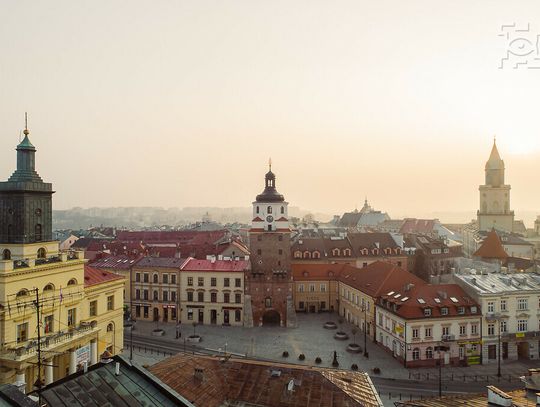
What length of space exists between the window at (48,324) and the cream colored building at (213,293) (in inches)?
1226

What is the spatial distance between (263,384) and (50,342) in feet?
58.3

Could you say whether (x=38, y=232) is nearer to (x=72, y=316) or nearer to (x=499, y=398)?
(x=72, y=316)

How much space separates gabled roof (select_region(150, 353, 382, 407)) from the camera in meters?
28.4

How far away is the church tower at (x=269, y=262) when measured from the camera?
6819 centimetres

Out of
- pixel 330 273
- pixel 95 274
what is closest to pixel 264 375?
pixel 95 274

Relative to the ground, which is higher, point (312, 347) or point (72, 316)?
point (72, 316)

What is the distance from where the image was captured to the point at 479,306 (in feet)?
171

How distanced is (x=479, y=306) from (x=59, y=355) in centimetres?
4193

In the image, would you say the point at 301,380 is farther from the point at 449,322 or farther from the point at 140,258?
the point at 140,258

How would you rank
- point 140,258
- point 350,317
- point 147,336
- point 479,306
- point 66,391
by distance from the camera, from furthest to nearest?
point 140,258
point 350,317
point 147,336
point 479,306
point 66,391

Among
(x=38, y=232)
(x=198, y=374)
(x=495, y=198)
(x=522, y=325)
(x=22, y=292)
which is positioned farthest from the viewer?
(x=495, y=198)

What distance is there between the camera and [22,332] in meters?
37.0

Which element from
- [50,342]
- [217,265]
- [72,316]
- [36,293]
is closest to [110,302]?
[72,316]

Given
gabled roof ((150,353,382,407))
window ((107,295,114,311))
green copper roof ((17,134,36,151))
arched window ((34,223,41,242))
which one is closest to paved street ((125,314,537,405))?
window ((107,295,114,311))
